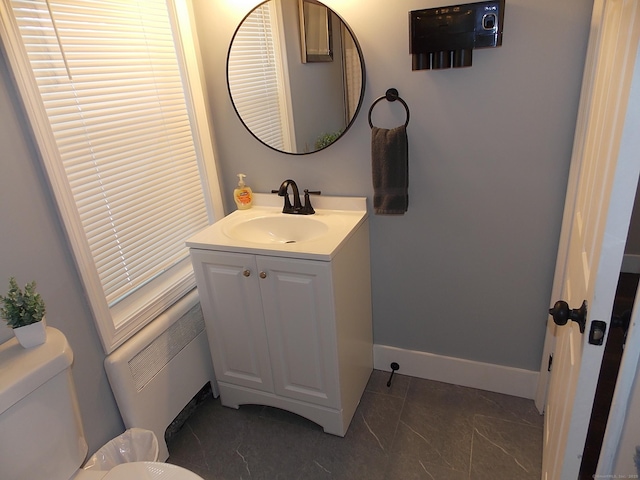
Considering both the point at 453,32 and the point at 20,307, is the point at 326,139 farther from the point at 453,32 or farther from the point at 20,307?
the point at 20,307

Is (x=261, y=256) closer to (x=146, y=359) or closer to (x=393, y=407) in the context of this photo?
(x=146, y=359)

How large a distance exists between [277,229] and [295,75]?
68 cm

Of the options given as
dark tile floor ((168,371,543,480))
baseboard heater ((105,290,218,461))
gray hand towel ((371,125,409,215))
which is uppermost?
gray hand towel ((371,125,409,215))

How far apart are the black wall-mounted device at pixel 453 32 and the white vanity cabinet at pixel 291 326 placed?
2.39ft

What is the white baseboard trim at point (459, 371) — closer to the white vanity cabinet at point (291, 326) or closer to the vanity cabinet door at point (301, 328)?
the white vanity cabinet at point (291, 326)

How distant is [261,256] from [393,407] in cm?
99

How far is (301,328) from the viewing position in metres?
1.68

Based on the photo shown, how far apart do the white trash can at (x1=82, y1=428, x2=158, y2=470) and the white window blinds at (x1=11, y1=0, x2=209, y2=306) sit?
51cm

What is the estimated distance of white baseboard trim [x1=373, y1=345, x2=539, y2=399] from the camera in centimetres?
194

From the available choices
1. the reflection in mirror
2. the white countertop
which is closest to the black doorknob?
the white countertop

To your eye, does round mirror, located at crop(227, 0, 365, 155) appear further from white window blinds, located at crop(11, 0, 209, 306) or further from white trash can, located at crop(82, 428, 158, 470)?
→ white trash can, located at crop(82, 428, 158, 470)

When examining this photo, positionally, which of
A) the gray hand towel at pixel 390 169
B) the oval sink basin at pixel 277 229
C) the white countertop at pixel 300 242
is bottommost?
the oval sink basin at pixel 277 229

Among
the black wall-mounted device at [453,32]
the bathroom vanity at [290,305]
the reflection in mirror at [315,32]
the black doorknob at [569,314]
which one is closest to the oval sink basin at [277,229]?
the bathroom vanity at [290,305]

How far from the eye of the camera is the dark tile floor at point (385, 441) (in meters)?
1.67
